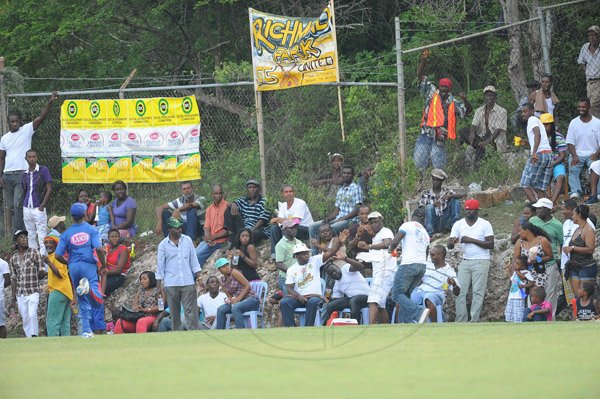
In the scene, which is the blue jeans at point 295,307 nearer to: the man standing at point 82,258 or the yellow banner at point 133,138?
the man standing at point 82,258

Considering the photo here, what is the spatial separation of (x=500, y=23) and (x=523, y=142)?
2.83m

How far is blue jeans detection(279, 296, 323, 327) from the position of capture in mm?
17531

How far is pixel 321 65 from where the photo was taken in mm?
20125

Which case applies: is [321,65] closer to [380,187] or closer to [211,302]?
[380,187]

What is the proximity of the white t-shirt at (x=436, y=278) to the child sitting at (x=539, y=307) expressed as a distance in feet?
4.93

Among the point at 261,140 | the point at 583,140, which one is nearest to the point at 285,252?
the point at 261,140

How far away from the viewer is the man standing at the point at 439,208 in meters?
18.9

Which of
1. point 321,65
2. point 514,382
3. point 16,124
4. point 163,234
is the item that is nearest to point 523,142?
point 321,65

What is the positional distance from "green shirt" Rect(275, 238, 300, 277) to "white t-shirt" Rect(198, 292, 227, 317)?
3.51 feet

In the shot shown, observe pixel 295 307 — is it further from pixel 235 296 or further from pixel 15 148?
pixel 15 148

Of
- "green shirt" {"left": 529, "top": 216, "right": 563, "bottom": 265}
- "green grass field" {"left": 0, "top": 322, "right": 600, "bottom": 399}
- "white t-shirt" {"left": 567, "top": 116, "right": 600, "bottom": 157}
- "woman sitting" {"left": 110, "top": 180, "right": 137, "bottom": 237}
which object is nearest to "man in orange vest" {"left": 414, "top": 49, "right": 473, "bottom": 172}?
"white t-shirt" {"left": 567, "top": 116, "right": 600, "bottom": 157}

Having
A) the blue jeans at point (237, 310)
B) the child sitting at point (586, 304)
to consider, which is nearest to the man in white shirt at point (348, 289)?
the blue jeans at point (237, 310)

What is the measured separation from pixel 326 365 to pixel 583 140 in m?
10.3

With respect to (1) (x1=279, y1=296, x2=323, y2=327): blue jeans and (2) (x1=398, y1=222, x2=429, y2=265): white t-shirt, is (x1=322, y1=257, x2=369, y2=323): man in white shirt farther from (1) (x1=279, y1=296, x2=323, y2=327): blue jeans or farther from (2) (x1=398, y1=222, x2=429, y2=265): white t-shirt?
(2) (x1=398, y1=222, x2=429, y2=265): white t-shirt
